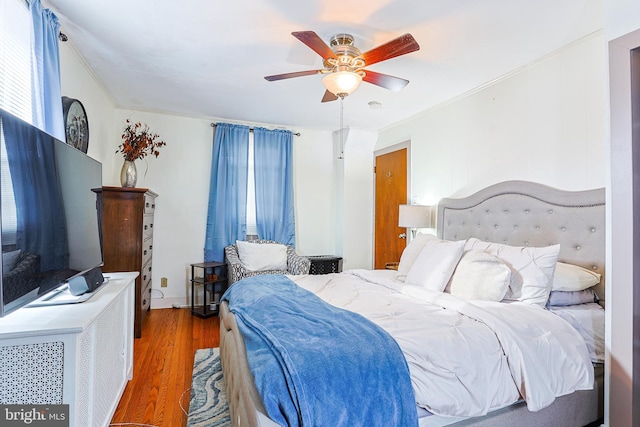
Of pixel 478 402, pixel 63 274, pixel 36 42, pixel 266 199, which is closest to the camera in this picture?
pixel 478 402

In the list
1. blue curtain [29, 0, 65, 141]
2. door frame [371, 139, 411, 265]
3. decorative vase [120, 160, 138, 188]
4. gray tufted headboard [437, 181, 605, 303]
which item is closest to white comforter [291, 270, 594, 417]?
gray tufted headboard [437, 181, 605, 303]

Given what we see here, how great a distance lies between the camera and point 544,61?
2.63 meters

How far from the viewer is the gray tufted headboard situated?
221cm

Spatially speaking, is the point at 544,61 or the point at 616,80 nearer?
the point at 616,80

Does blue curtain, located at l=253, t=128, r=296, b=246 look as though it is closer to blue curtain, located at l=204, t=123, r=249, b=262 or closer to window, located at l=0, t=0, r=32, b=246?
blue curtain, located at l=204, t=123, r=249, b=262

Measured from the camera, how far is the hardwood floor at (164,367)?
2.00 metres

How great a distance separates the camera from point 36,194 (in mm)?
1389

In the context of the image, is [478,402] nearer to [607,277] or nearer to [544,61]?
[607,277]

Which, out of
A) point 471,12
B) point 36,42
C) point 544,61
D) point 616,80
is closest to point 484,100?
point 544,61

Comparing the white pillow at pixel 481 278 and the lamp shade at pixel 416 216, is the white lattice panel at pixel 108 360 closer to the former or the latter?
the white pillow at pixel 481 278

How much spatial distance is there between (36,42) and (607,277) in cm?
347

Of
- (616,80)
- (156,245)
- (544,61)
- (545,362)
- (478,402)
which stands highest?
(544,61)

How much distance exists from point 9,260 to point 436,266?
2.32 metres

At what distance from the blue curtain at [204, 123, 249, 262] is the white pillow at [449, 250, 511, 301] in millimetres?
3040
